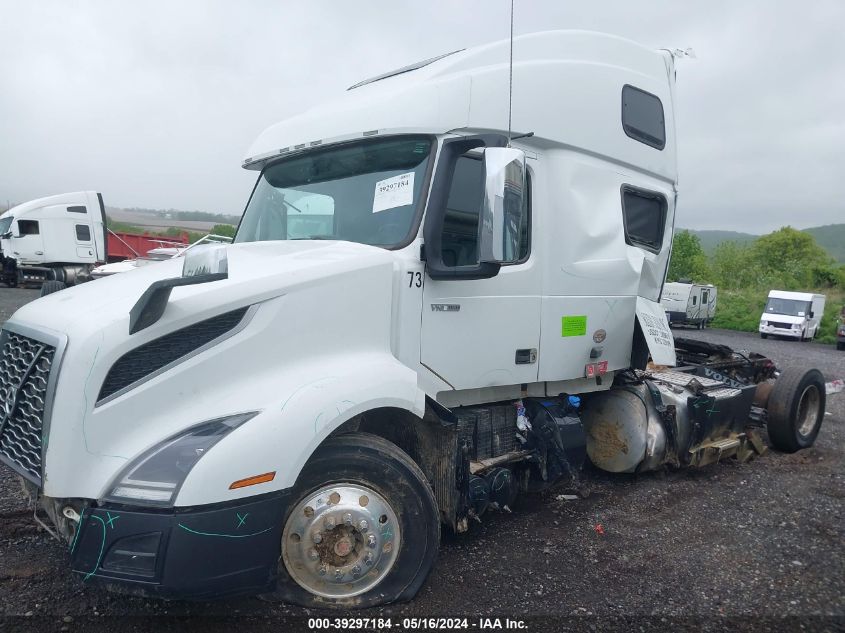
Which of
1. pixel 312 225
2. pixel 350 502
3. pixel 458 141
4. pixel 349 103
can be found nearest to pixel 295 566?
pixel 350 502

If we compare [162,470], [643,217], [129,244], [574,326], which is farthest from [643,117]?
[129,244]

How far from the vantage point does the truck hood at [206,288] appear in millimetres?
2658

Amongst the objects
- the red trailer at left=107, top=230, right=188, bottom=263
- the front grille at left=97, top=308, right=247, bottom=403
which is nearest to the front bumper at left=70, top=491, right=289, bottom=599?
the front grille at left=97, top=308, right=247, bottom=403

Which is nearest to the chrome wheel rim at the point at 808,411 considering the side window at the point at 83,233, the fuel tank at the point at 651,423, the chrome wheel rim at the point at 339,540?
the fuel tank at the point at 651,423

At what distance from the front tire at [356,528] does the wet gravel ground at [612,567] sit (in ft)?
0.72

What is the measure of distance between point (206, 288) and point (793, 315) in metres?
29.8

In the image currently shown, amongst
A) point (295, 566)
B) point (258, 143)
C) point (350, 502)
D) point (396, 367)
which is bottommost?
point (295, 566)

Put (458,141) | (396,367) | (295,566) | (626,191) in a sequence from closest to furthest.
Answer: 1. (295,566)
2. (396,367)
3. (458,141)
4. (626,191)

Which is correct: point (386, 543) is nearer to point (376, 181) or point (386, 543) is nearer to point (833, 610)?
point (376, 181)

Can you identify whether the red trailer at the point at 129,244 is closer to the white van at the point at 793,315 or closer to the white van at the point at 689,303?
the white van at the point at 689,303

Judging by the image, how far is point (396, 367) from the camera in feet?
10.6

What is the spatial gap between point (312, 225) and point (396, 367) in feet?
3.86

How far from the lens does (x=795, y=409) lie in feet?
21.2

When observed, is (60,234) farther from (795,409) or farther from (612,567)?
(612,567)
